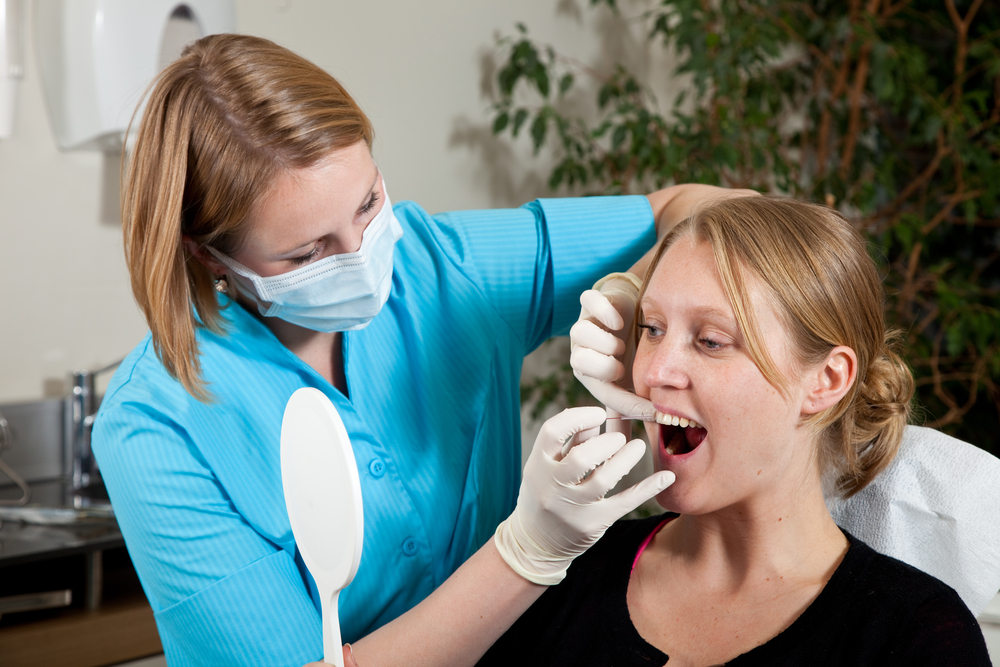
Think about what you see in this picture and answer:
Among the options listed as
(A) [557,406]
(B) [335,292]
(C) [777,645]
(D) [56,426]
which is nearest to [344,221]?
(B) [335,292]

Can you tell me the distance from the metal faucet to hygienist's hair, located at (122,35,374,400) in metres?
1.06

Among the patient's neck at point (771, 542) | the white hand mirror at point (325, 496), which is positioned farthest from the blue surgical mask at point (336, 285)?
the patient's neck at point (771, 542)

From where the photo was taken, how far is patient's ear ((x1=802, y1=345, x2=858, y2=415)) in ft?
3.46

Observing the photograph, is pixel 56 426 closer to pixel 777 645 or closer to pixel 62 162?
pixel 62 162

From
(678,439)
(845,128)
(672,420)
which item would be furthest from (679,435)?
(845,128)

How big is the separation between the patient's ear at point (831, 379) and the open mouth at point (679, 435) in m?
0.14

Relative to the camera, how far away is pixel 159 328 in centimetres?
109

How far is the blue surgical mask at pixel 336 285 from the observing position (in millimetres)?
1115

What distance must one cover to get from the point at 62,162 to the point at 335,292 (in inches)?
52.2

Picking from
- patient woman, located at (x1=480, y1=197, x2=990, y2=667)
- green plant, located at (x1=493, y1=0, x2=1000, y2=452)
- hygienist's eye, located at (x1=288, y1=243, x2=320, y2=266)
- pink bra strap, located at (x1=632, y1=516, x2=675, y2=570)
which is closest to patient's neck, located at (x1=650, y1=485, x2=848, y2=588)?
patient woman, located at (x1=480, y1=197, x2=990, y2=667)

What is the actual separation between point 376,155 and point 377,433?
1575mm

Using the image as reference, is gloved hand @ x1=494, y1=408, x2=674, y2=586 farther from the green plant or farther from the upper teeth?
the green plant

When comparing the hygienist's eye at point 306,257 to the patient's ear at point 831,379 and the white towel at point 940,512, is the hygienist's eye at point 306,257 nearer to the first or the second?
the patient's ear at point 831,379

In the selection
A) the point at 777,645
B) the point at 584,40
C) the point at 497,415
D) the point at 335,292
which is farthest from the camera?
the point at 584,40
